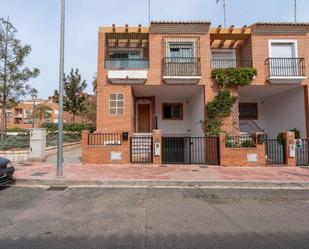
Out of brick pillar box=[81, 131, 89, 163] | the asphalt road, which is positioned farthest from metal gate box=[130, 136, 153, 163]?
the asphalt road

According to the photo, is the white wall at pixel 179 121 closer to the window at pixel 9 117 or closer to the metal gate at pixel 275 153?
the metal gate at pixel 275 153

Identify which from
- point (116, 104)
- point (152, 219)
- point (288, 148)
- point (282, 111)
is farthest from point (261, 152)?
point (116, 104)

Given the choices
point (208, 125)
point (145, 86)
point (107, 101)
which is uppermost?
point (145, 86)

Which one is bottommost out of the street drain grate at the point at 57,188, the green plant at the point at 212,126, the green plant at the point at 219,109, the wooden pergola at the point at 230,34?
the street drain grate at the point at 57,188

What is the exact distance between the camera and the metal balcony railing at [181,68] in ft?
45.5

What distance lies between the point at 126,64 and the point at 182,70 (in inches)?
149

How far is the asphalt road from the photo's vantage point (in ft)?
11.8

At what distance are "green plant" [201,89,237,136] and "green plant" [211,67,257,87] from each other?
675 millimetres

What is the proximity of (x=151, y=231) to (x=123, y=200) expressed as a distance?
2.09m

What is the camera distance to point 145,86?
1470 centimetres

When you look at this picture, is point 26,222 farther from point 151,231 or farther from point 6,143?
point 6,143

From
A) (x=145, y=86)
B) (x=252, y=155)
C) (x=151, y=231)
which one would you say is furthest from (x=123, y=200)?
(x=145, y=86)

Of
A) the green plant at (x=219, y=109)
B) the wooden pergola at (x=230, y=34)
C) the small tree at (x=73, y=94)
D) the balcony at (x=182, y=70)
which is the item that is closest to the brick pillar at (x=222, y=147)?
the green plant at (x=219, y=109)

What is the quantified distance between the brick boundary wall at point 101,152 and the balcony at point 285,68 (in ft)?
34.9
